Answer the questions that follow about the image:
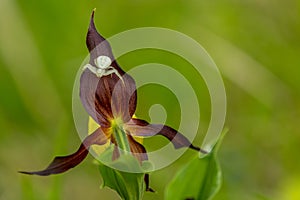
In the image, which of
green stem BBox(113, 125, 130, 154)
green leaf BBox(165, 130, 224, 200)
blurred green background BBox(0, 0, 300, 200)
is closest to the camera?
green stem BBox(113, 125, 130, 154)

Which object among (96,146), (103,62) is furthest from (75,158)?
(103,62)

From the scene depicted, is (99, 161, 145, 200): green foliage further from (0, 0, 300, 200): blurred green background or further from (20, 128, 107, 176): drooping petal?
(0, 0, 300, 200): blurred green background

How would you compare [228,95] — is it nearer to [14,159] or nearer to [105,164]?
[14,159]

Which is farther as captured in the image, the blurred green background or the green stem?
the blurred green background

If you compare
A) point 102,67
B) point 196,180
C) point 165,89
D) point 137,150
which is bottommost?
point 165,89

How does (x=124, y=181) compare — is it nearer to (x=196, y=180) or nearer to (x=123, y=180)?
(x=123, y=180)

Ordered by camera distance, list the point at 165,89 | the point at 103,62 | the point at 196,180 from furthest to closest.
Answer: the point at 165,89 < the point at 196,180 < the point at 103,62

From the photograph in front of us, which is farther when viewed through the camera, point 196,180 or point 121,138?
point 196,180

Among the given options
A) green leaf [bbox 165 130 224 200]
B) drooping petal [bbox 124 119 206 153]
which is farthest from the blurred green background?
drooping petal [bbox 124 119 206 153]
